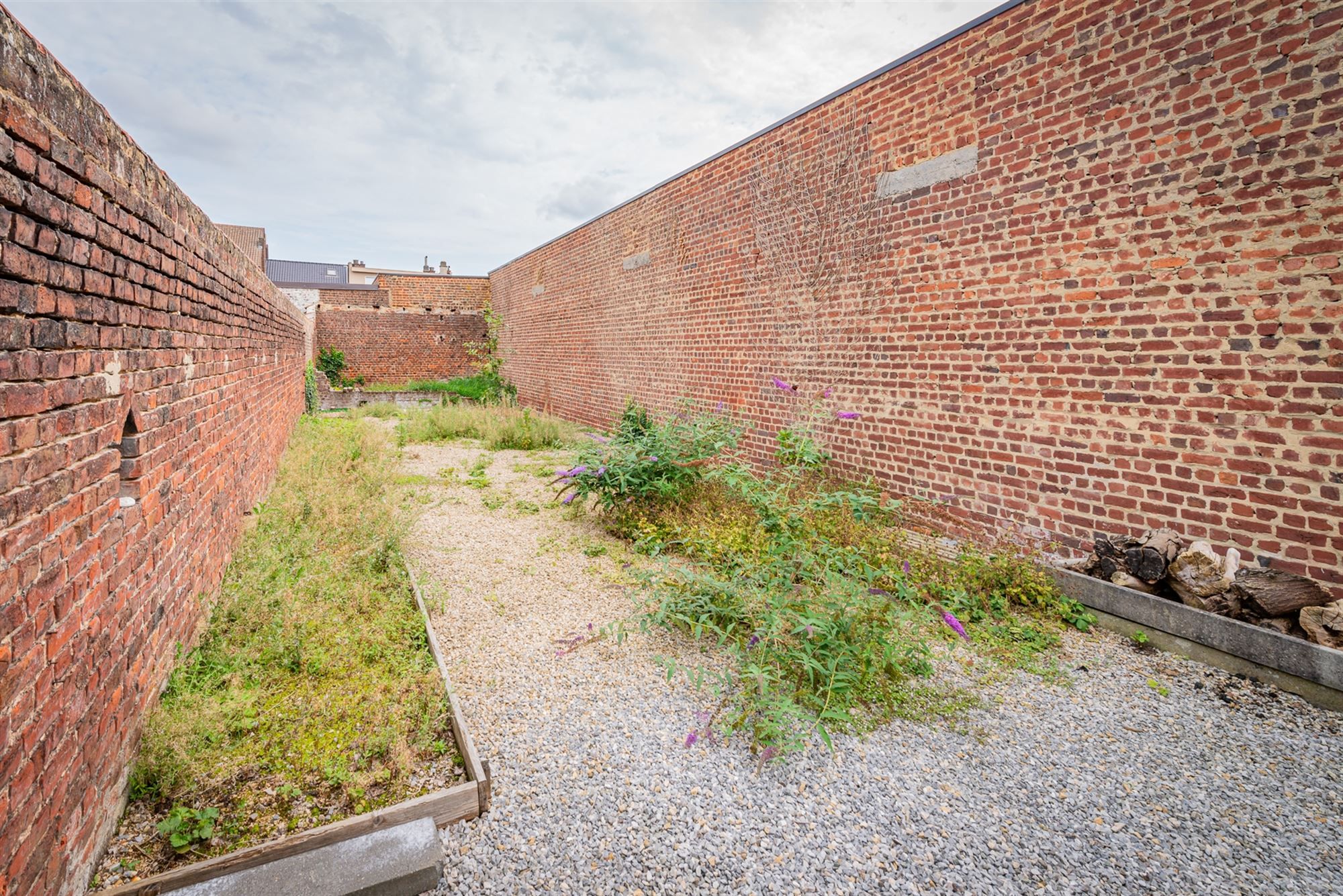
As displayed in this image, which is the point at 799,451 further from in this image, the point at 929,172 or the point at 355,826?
the point at 355,826

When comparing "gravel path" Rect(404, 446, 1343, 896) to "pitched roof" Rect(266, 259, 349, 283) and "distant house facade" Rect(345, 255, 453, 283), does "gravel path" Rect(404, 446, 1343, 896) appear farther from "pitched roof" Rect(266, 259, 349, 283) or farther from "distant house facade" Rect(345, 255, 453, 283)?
"pitched roof" Rect(266, 259, 349, 283)

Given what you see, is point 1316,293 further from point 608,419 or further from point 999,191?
point 608,419

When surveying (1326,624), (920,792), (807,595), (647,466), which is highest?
(647,466)

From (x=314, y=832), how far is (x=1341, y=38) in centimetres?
626

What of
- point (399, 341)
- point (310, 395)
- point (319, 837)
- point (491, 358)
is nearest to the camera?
point (319, 837)

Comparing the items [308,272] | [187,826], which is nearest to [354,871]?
[187,826]

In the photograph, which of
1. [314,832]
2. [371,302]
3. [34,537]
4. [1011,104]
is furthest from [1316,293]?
[371,302]

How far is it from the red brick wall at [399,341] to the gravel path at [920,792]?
1844 cm

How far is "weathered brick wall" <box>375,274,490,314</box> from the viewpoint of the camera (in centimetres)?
2123

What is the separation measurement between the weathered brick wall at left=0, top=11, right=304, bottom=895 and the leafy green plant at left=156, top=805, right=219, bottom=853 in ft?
0.58

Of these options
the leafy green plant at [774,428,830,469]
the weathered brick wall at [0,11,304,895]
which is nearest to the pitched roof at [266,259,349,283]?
the leafy green plant at [774,428,830,469]

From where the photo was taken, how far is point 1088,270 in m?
4.43

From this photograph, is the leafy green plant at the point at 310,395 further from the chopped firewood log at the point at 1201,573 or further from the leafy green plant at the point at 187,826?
the chopped firewood log at the point at 1201,573

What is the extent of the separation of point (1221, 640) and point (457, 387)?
1914cm
